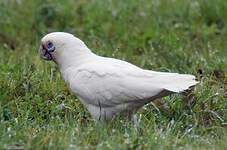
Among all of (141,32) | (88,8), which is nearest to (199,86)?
(141,32)

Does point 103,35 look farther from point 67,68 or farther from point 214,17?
point 67,68

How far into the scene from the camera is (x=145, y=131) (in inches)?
217

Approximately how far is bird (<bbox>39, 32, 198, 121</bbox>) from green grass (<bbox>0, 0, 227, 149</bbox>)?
0.12 metres

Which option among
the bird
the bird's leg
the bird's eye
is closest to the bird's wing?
the bird

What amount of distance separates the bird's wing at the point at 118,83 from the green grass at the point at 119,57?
0.18m

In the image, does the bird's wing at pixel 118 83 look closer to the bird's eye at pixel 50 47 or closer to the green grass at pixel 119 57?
the green grass at pixel 119 57

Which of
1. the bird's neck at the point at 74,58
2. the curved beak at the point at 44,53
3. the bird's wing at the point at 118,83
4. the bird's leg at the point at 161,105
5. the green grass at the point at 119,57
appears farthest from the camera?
the bird's leg at the point at 161,105

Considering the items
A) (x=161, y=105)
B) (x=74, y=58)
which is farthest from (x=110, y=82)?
(x=161, y=105)

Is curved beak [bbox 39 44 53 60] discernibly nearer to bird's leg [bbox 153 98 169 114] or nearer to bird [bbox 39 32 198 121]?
bird [bbox 39 32 198 121]

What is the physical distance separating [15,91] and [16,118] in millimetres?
686

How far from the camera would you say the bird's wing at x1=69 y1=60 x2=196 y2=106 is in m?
5.55

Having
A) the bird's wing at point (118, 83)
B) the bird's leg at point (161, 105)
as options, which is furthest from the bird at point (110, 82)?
the bird's leg at point (161, 105)

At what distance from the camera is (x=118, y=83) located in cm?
564

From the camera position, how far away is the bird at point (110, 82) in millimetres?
5561
